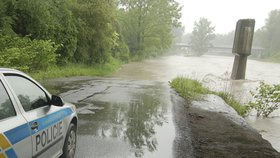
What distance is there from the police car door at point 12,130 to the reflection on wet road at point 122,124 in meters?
2.17

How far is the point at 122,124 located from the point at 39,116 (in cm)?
397

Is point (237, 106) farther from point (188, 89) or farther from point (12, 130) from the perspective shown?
point (12, 130)

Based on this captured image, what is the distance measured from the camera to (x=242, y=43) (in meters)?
28.6

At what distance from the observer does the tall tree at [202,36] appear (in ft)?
362

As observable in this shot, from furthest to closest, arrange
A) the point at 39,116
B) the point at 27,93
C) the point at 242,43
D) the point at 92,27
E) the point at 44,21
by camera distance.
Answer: the point at 242,43, the point at 92,27, the point at 44,21, the point at 27,93, the point at 39,116

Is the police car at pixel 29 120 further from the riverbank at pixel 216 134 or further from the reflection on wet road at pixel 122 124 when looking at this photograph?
the riverbank at pixel 216 134

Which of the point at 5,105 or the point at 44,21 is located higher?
the point at 44,21

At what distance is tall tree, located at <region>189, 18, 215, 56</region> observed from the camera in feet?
362

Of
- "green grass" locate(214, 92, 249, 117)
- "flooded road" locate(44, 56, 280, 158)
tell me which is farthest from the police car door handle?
"green grass" locate(214, 92, 249, 117)

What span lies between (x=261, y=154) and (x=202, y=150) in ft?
3.87

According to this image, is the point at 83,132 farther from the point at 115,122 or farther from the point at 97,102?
the point at 97,102

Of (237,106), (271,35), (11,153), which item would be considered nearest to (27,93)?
(11,153)

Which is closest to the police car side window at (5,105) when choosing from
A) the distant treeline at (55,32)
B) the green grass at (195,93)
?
the distant treeline at (55,32)

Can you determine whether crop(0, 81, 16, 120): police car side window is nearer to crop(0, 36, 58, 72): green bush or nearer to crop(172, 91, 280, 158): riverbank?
crop(172, 91, 280, 158): riverbank
